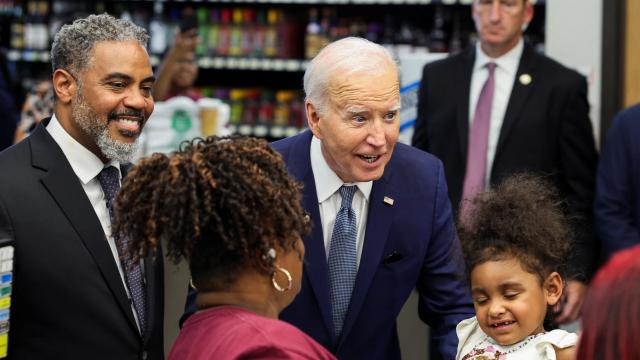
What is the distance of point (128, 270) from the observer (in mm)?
2350

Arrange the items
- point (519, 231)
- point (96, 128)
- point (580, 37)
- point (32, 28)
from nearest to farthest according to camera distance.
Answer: point (519, 231) → point (96, 128) → point (580, 37) → point (32, 28)

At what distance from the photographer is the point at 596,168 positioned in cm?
415

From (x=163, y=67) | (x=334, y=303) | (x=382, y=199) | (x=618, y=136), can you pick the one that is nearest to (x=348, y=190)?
(x=382, y=199)

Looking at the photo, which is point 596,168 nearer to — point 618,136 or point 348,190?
point 618,136

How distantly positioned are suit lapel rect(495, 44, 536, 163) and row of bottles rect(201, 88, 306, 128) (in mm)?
2696

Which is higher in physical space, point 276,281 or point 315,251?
point 276,281

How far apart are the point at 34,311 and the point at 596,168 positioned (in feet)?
8.75

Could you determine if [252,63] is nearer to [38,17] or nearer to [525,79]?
[38,17]

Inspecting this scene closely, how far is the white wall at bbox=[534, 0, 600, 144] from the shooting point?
4699 mm

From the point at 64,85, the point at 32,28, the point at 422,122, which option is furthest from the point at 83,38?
the point at 32,28

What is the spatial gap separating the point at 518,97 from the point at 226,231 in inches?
102

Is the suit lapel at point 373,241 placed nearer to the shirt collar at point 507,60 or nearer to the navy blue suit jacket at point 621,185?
the navy blue suit jacket at point 621,185

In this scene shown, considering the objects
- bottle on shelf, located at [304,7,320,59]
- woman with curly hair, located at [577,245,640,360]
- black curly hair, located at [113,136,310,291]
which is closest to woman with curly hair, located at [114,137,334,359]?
black curly hair, located at [113,136,310,291]

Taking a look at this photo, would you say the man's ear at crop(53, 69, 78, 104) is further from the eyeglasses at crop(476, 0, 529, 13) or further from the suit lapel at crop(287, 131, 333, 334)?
the eyeglasses at crop(476, 0, 529, 13)
